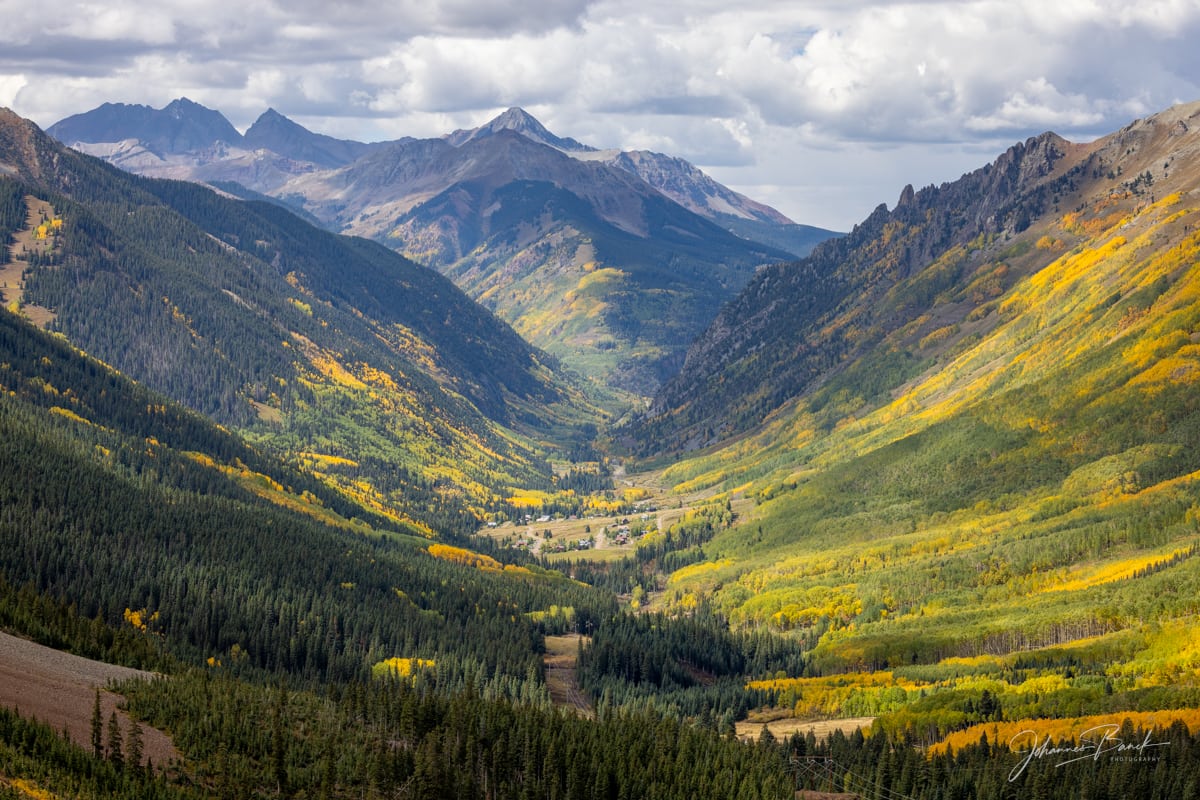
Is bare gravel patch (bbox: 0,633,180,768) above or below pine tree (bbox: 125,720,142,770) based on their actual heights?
above

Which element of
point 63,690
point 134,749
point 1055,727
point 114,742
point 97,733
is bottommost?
point 134,749

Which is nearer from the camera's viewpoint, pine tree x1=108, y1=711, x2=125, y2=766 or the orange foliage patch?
pine tree x1=108, y1=711, x2=125, y2=766

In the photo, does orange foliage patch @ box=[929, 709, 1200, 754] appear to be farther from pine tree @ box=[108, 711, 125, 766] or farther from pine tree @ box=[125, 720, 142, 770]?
pine tree @ box=[108, 711, 125, 766]

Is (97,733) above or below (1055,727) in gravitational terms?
above

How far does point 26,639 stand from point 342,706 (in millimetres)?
40695

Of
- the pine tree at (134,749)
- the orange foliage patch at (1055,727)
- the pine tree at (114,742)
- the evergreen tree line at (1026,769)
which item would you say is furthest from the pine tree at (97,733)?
the orange foliage patch at (1055,727)

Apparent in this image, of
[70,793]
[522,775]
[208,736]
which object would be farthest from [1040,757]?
[70,793]

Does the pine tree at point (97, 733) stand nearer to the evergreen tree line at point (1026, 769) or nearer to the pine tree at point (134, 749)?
the pine tree at point (134, 749)

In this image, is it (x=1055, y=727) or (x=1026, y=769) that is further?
(x=1055, y=727)

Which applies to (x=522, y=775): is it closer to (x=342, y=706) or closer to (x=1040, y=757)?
(x=342, y=706)

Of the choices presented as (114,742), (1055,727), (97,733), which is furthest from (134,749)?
(1055,727)

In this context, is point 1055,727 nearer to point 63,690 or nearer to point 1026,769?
point 1026,769

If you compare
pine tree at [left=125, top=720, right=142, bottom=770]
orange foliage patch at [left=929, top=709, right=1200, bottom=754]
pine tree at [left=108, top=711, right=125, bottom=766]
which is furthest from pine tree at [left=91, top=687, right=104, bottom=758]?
orange foliage patch at [left=929, top=709, right=1200, bottom=754]

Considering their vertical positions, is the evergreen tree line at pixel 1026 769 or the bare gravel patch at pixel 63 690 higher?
the bare gravel patch at pixel 63 690
